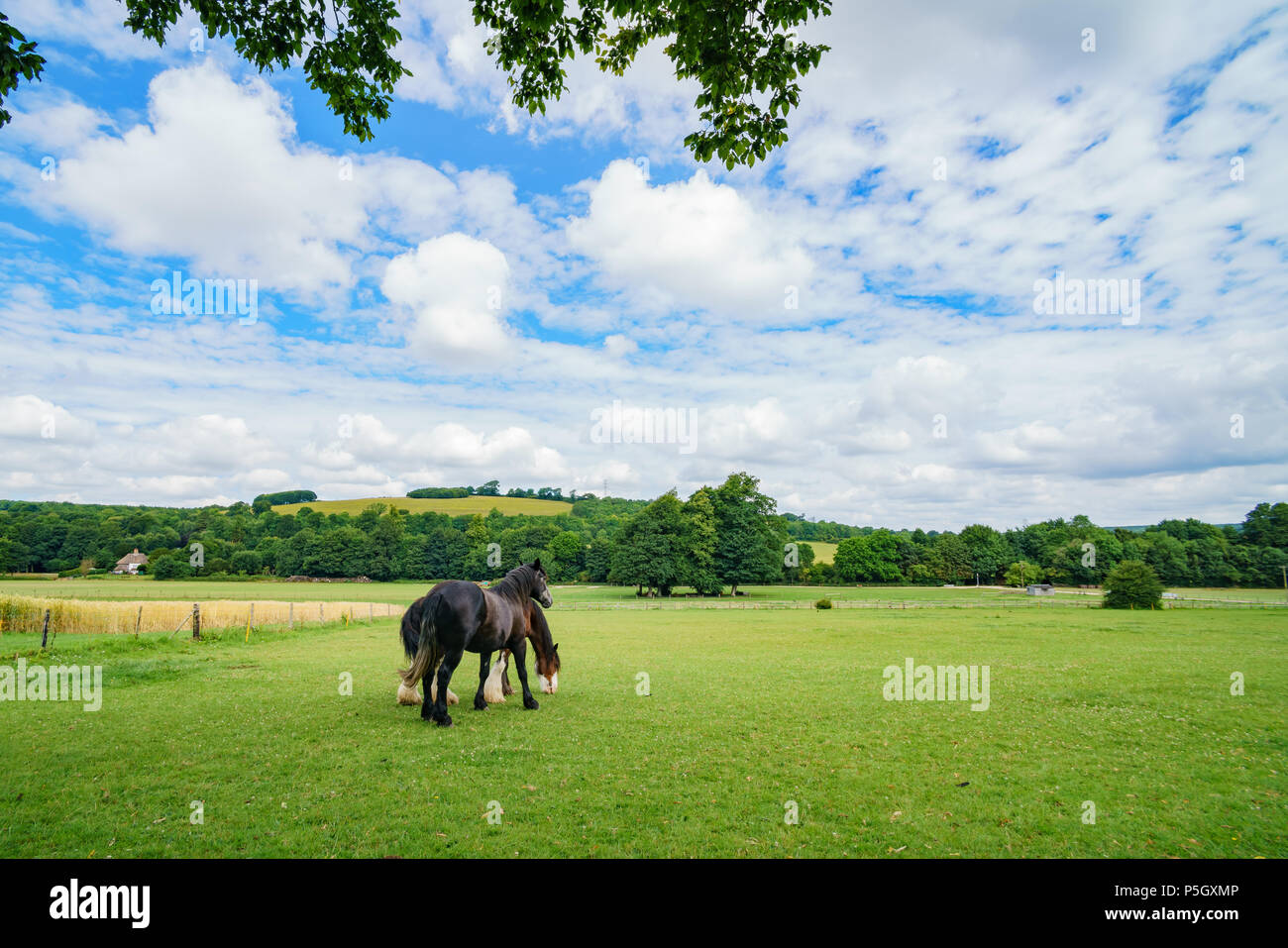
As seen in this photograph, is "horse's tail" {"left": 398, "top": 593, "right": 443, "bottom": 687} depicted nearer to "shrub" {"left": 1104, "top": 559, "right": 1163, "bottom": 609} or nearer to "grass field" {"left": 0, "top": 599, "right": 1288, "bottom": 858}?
"grass field" {"left": 0, "top": 599, "right": 1288, "bottom": 858}

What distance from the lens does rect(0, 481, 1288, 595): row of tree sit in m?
66.8

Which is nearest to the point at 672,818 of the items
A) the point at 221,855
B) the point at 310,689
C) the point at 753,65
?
the point at 221,855

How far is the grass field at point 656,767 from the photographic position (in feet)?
18.9

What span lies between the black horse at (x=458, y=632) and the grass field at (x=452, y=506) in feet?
363

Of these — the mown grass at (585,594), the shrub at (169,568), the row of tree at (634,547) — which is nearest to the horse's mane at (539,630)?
the mown grass at (585,594)

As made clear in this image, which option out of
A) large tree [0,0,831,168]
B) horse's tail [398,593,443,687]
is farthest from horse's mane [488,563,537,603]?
large tree [0,0,831,168]

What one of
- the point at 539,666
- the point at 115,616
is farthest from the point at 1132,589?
the point at 115,616

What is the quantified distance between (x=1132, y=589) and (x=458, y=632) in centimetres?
5441

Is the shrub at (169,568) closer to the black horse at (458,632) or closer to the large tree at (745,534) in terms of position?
the large tree at (745,534)

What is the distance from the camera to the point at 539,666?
12797 mm

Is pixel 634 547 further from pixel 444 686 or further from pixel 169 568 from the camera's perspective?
pixel 169 568

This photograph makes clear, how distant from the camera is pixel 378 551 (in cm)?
9919
